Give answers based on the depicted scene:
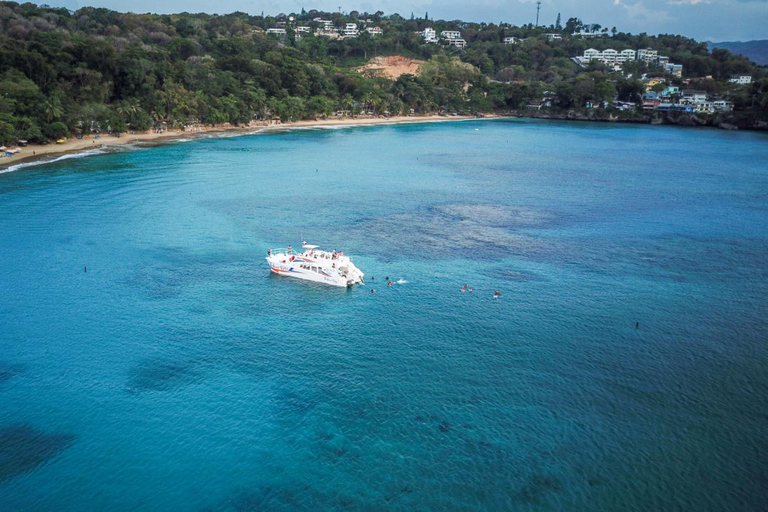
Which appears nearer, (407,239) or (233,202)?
(407,239)

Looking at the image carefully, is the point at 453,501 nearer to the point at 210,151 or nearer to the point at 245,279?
the point at 245,279

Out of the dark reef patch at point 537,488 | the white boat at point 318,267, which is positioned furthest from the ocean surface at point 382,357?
the white boat at point 318,267

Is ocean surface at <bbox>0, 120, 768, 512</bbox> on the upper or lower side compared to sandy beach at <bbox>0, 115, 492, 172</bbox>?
lower

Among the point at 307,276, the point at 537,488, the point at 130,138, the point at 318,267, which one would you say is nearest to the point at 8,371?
the point at 307,276

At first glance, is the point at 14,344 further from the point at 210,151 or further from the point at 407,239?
the point at 210,151

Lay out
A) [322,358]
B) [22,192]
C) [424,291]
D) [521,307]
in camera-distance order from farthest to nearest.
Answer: [22,192] < [424,291] < [521,307] < [322,358]

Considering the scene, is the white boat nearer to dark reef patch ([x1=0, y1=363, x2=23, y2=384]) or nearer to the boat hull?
the boat hull

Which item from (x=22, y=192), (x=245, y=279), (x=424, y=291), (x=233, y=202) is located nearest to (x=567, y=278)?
(x=424, y=291)

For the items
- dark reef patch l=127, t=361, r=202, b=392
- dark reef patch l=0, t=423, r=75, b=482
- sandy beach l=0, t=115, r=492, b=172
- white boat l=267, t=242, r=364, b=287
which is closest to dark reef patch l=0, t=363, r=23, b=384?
dark reef patch l=0, t=423, r=75, b=482

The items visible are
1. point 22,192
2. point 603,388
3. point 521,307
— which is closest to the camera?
point 603,388
